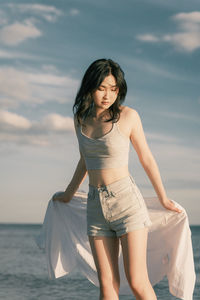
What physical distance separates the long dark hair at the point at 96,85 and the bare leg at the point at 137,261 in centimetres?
86

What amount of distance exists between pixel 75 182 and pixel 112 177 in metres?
0.66

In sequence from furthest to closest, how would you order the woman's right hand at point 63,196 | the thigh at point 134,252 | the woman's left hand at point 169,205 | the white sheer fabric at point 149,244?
the woman's right hand at point 63,196 → the white sheer fabric at point 149,244 → the woman's left hand at point 169,205 → the thigh at point 134,252

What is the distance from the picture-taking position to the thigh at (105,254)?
3289mm

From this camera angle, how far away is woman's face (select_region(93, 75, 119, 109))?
3.22 m

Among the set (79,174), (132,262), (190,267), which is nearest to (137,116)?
(79,174)

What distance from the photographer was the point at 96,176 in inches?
131

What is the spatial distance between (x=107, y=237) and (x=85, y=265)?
0.97 m

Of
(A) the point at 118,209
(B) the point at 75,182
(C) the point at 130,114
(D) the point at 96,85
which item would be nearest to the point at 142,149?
(C) the point at 130,114

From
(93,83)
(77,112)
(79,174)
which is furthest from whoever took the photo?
(79,174)

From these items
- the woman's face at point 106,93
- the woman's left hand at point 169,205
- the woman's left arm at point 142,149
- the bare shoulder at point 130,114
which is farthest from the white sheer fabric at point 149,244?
the woman's face at point 106,93

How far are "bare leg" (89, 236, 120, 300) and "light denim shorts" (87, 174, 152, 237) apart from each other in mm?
60

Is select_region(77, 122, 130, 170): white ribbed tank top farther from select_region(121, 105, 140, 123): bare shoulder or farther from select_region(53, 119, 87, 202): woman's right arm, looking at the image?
select_region(53, 119, 87, 202): woman's right arm

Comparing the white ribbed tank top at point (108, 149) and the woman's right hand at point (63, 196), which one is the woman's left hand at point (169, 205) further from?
the woman's right hand at point (63, 196)

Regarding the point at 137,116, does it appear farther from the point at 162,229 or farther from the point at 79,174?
the point at 162,229
